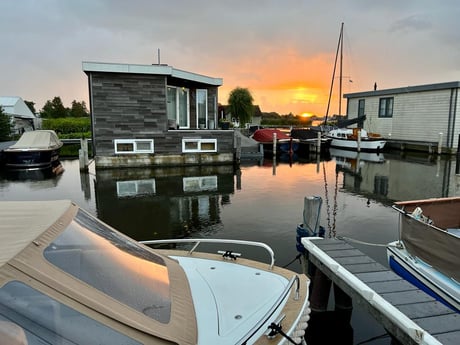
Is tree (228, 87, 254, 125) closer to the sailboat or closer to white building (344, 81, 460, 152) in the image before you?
white building (344, 81, 460, 152)

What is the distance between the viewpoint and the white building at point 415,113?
22.1m

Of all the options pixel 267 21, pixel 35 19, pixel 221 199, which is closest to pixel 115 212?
pixel 221 199

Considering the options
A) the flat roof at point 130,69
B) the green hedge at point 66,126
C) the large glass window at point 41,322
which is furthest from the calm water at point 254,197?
the green hedge at point 66,126

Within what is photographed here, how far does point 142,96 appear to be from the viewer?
15.5 metres

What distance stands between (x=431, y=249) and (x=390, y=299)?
1639mm

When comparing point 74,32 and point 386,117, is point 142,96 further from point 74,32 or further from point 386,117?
point 386,117

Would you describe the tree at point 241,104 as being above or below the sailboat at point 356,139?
above

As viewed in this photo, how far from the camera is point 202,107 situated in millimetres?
19141

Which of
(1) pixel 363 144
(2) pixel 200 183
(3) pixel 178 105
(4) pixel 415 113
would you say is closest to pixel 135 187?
(2) pixel 200 183

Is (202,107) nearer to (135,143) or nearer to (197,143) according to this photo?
(197,143)

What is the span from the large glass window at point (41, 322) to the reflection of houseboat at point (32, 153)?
18085 millimetres

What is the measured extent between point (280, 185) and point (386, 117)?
1910 centimetres

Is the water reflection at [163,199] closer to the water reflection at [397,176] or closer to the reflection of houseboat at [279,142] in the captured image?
the water reflection at [397,176]

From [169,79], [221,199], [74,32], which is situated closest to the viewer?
[221,199]
